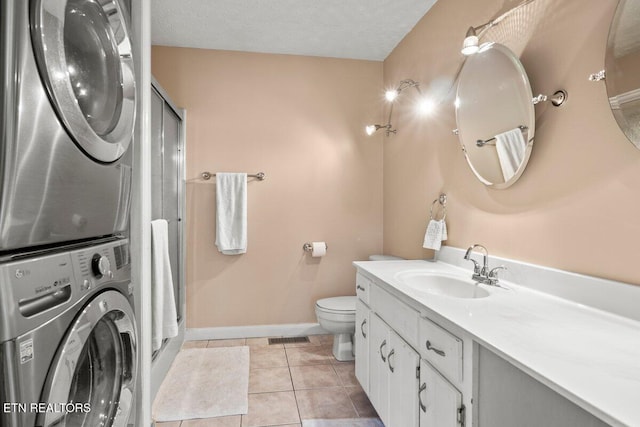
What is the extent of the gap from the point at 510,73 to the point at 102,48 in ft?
5.27

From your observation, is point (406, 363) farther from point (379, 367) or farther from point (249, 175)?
point (249, 175)

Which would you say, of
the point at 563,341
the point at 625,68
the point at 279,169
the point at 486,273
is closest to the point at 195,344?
the point at 279,169

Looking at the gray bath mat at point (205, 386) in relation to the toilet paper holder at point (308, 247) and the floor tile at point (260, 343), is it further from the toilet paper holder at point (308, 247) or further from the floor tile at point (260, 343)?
the toilet paper holder at point (308, 247)

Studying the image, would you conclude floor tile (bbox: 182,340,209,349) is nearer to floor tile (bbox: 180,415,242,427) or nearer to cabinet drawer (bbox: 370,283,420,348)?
floor tile (bbox: 180,415,242,427)

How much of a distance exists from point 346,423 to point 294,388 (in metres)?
0.46

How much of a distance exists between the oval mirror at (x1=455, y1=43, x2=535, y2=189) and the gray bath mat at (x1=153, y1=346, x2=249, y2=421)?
1.88 metres

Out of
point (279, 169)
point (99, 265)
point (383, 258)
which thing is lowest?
point (383, 258)

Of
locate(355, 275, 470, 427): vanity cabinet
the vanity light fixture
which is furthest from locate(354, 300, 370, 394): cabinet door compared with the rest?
the vanity light fixture

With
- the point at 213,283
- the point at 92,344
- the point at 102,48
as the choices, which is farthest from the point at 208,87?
the point at 92,344

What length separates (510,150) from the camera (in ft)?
4.92

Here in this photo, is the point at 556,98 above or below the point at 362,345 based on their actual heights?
above

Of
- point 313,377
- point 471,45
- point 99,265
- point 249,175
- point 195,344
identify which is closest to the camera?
point 99,265

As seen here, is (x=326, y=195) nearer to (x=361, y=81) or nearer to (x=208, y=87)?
(x=361, y=81)

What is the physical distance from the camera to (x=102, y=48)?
3.48 feet
